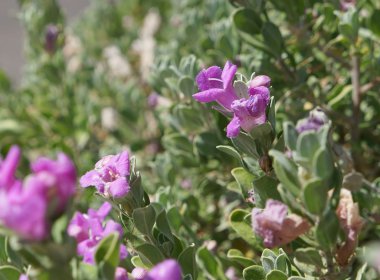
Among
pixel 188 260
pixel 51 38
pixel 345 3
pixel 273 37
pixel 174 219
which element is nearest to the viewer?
pixel 188 260

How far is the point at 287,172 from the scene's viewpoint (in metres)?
0.90

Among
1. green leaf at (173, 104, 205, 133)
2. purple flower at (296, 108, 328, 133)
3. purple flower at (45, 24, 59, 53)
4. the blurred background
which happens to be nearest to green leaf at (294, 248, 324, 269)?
purple flower at (296, 108, 328, 133)

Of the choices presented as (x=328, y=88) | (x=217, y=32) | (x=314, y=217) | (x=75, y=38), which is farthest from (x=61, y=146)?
(x=75, y=38)

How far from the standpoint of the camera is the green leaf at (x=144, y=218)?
108 centimetres

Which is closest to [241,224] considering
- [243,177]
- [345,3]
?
[243,177]

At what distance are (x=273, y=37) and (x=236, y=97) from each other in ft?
1.84

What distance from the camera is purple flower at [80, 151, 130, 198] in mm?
1050

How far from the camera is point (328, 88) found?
1798 mm

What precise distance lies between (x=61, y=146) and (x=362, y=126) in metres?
1.23

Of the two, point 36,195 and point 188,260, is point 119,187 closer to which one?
point 188,260

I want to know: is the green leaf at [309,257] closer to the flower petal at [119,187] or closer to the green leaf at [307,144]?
the green leaf at [307,144]

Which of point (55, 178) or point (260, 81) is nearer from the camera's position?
point (55, 178)

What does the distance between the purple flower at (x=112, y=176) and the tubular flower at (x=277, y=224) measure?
0.84 ft

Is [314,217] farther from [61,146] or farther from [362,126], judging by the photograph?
[61,146]
